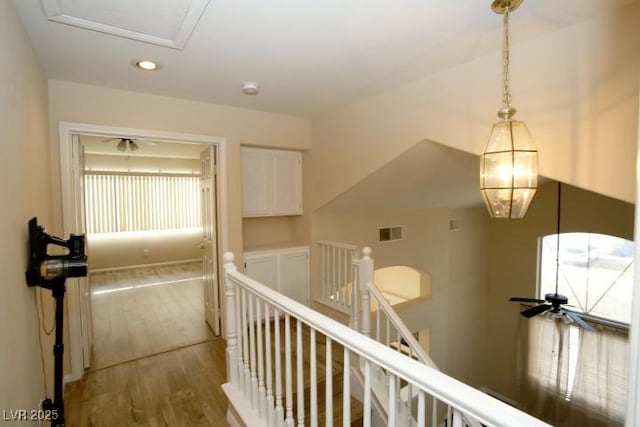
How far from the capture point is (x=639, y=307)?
663 millimetres

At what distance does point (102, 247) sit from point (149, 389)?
5130 mm

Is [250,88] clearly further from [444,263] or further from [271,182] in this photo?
[444,263]

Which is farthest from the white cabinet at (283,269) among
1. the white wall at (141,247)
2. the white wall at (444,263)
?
the white wall at (141,247)

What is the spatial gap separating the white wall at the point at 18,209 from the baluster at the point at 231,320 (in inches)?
39.6

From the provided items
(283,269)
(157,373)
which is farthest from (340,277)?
(157,373)

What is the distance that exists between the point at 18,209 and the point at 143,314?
3186 millimetres

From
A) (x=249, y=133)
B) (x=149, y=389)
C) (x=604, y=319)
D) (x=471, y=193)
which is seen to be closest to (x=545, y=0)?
(x=249, y=133)

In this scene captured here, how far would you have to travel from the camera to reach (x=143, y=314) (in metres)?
4.19

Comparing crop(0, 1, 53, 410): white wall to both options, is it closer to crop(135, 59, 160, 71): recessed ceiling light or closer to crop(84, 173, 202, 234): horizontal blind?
crop(135, 59, 160, 71): recessed ceiling light

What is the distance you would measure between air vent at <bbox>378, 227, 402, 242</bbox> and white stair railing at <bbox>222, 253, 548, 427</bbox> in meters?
2.06

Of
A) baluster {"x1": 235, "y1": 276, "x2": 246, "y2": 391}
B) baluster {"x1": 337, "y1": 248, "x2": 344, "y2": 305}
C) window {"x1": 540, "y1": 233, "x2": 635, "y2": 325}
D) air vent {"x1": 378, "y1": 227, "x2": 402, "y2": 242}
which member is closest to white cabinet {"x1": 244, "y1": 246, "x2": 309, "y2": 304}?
baluster {"x1": 337, "y1": 248, "x2": 344, "y2": 305}

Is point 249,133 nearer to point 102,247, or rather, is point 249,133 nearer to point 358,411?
point 358,411

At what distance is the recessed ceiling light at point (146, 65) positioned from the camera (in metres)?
2.17

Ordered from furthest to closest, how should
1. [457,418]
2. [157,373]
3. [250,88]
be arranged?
[157,373], [250,88], [457,418]
